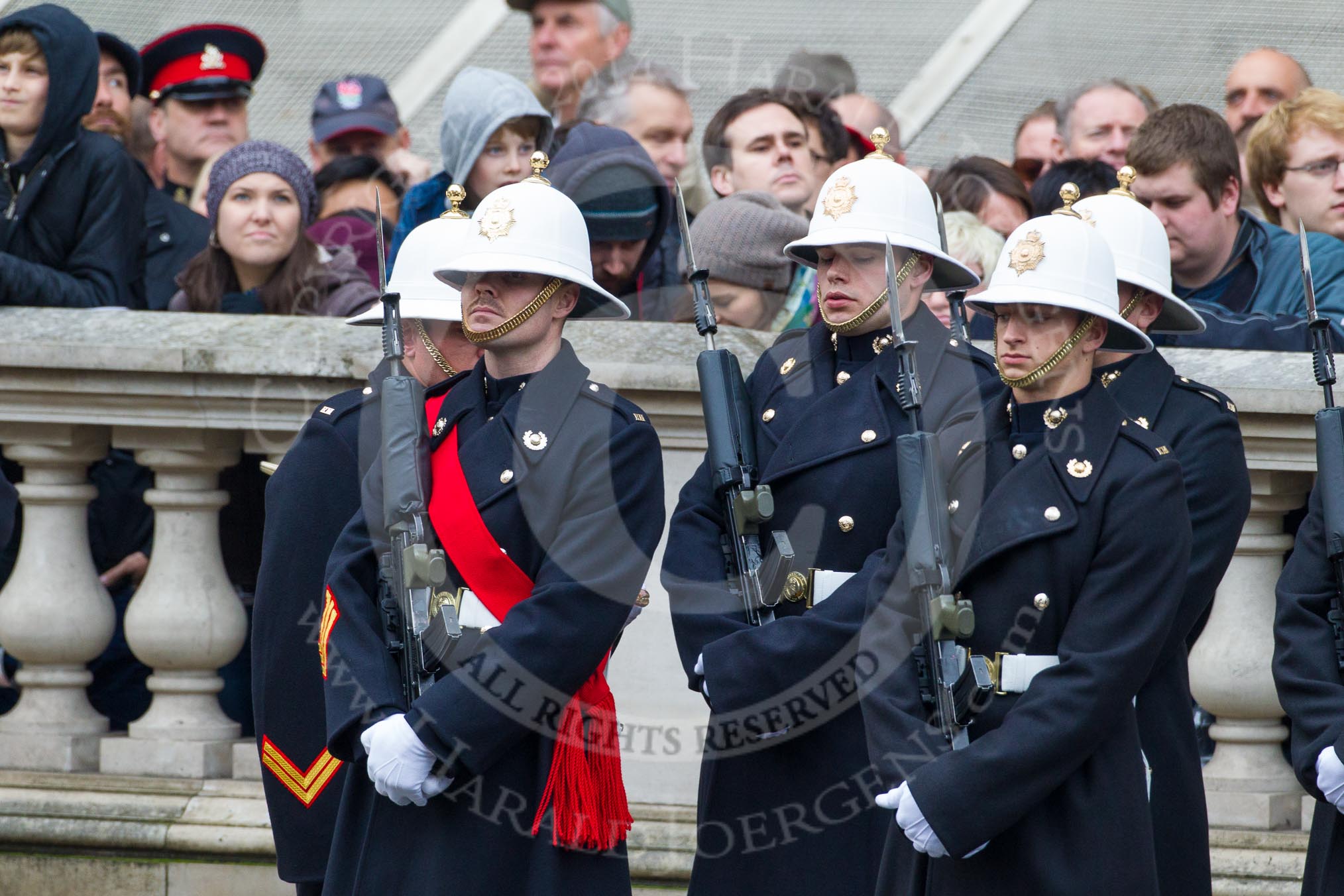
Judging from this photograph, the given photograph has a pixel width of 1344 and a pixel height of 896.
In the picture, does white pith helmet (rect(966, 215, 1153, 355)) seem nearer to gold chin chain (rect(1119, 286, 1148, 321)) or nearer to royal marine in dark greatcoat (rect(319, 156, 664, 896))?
gold chin chain (rect(1119, 286, 1148, 321))

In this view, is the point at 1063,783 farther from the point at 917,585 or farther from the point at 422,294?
the point at 422,294

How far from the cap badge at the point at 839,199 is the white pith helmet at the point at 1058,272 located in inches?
25.4

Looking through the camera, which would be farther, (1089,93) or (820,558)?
(1089,93)

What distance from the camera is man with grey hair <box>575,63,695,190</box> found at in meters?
7.48

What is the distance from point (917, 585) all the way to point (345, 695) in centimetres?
130

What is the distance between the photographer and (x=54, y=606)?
5.83 meters

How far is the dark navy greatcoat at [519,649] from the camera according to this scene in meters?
4.48

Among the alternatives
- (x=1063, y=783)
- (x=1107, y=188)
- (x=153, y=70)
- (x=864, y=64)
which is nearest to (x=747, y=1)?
(x=864, y=64)

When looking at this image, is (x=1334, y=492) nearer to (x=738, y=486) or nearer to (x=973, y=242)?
(x=738, y=486)

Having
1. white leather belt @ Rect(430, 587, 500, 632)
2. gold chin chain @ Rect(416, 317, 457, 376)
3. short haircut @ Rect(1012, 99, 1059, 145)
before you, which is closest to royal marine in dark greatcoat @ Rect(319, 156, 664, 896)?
white leather belt @ Rect(430, 587, 500, 632)

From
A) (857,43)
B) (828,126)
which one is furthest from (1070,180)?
(857,43)

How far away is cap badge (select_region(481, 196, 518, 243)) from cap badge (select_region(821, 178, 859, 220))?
2.68ft

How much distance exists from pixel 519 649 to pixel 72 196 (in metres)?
2.98

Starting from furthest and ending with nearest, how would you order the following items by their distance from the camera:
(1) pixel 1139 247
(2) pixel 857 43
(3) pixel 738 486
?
(2) pixel 857 43, (1) pixel 1139 247, (3) pixel 738 486
